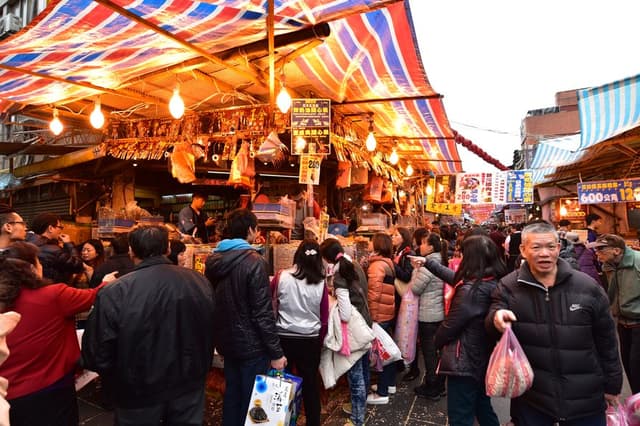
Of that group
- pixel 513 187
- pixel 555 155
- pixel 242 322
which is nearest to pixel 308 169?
pixel 242 322

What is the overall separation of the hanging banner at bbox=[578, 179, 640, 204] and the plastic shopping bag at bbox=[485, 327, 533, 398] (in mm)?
9237

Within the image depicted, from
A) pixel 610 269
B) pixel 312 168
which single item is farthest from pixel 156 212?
pixel 610 269

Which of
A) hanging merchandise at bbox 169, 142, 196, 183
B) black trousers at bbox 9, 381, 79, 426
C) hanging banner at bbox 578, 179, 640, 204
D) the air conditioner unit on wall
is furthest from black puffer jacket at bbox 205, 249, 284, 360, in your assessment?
the air conditioner unit on wall

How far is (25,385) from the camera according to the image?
244 centimetres

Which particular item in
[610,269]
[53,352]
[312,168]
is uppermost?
[312,168]

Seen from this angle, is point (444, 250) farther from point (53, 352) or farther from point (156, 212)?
point (156, 212)

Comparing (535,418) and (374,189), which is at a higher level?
(374,189)

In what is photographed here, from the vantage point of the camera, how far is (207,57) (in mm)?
4445

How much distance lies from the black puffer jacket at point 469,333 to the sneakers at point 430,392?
1.92m

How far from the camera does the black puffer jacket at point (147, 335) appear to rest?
95.7 inches

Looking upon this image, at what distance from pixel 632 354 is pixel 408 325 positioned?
2.47 metres

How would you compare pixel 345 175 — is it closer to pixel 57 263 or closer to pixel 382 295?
pixel 382 295

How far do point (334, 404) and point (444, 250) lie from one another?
269cm

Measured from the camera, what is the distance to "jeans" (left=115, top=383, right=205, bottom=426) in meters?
2.52
